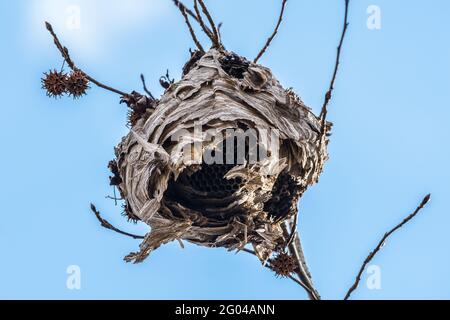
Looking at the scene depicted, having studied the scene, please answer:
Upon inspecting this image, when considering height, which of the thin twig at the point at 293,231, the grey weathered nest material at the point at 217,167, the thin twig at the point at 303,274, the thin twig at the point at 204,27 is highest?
the thin twig at the point at 204,27

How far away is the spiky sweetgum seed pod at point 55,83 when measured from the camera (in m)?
4.87

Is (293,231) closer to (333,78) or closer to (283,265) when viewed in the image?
(283,265)

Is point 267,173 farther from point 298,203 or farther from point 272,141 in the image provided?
point 298,203

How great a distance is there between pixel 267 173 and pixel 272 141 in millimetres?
176

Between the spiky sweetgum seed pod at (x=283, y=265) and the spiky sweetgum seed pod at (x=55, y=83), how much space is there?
1.51 meters

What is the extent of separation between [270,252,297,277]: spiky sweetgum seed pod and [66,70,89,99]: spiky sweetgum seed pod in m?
1.43

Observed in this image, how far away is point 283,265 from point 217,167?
708 mm

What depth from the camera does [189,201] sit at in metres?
4.65

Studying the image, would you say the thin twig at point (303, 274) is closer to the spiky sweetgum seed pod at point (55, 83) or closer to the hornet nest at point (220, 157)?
the hornet nest at point (220, 157)

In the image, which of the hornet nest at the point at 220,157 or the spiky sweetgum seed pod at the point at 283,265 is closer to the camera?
the hornet nest at the point at 220,157

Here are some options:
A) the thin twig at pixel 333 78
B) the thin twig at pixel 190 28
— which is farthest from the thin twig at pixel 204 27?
the thin twig at pixel 333 78

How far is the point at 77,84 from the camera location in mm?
4910

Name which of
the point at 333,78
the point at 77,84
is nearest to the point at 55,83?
the point at 77,84
